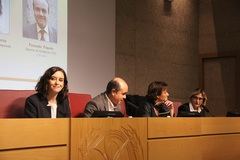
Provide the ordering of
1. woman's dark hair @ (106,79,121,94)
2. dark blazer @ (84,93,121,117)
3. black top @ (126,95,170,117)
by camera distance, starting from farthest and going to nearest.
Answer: black top @ (126,95,170,117) < woman's dark hair @ (106,79,121,94) < dark blazer @ (84,93,121,117)

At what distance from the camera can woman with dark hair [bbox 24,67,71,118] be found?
2600mm

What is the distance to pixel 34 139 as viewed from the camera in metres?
1.75

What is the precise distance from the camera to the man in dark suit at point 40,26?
11.2ft

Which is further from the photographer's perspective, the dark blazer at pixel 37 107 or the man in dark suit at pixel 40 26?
the man in dark suit at pixel 40 26

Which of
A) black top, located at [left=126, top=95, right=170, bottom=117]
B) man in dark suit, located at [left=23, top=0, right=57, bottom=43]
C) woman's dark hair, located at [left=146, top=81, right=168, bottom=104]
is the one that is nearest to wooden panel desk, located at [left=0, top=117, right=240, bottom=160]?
black top, located at [left=126, top=95, right=170, bottom=117]

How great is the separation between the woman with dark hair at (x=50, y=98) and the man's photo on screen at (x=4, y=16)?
0.70m

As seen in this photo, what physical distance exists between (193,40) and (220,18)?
0.56m

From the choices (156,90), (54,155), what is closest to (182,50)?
(156,90)

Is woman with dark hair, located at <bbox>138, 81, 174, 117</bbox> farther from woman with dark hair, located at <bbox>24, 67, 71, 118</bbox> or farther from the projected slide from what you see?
the projected slide

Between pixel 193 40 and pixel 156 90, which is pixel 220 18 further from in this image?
pixel 156 90

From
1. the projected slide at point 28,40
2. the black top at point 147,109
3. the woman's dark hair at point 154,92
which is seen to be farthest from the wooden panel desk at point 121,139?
the projected slide at point 28,40

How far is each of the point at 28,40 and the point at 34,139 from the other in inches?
71.5

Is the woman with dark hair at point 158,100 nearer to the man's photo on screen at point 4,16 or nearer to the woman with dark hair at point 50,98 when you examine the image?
the woman with dark hair at point 50,98

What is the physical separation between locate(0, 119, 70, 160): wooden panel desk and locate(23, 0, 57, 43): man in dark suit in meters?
1.71
